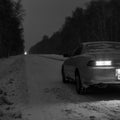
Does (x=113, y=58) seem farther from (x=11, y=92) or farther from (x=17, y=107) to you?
(x=11, y=92)

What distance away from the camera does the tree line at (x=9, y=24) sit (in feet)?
223

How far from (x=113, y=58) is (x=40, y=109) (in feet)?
8.49

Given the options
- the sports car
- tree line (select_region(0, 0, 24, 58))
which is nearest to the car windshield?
the sports car

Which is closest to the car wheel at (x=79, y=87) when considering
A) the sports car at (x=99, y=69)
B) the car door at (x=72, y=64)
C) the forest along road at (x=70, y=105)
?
the sports car at (x=99, y=69)

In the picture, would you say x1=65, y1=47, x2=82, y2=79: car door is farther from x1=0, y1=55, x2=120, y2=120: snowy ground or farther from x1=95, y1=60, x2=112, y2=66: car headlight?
x1=95, y1=60, x2=112, y2=66: car headlight

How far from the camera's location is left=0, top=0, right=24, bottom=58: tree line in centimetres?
6811

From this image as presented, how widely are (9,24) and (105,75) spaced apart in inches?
2648

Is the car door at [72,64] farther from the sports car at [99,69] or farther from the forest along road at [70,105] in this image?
the sports car at [99,69]

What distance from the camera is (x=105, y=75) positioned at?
948cm

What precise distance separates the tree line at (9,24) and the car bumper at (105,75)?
53.7m

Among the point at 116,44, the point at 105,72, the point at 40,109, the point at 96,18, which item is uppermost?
the point at 96,18

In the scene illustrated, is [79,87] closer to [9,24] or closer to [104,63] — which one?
[104,63]

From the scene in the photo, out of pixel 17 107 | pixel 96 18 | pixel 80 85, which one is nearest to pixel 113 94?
pixel 80 85

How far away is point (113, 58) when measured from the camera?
31.4 feet
